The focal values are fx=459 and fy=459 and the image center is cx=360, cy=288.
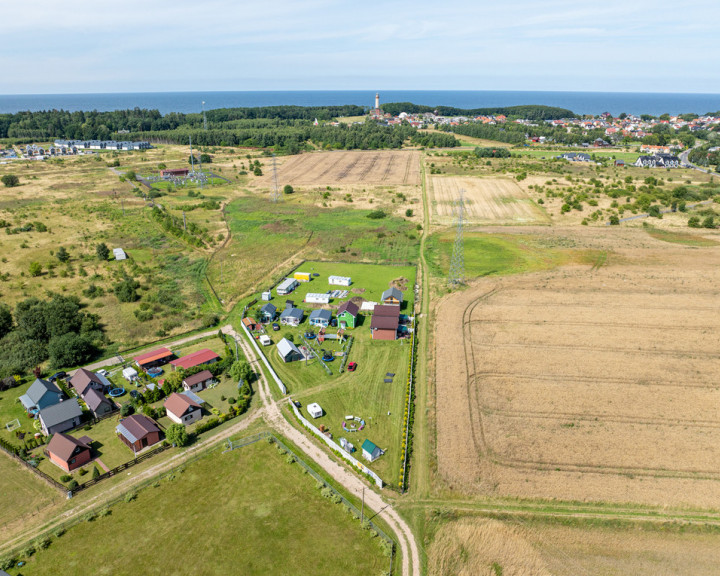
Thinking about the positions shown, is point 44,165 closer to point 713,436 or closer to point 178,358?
point 178,358

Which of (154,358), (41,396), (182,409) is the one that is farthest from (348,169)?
(41,396)

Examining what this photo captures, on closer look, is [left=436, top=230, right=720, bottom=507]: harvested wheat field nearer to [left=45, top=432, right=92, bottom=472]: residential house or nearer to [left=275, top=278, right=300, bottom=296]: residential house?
[left=275, top=278, right=300, bottom=296]: residential house

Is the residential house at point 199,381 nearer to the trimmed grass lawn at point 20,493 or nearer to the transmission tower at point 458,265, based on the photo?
the trimmed grass lawn at point 20,493

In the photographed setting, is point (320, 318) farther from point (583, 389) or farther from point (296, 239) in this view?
point (296, 239)

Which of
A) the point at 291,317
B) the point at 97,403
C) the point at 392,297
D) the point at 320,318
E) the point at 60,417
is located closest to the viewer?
the point at 60,417

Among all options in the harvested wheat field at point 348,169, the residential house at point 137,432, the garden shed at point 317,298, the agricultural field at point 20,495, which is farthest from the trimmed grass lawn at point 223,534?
the harvested wheat field at point 348,169
